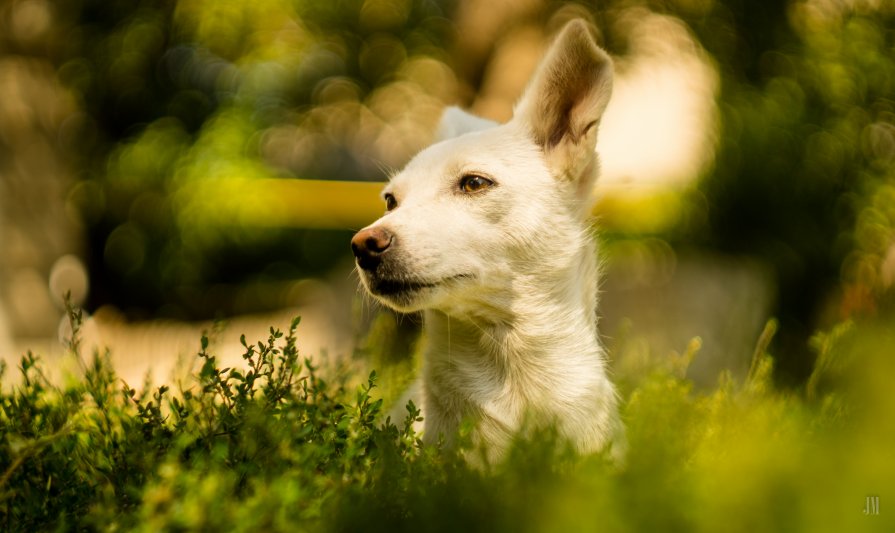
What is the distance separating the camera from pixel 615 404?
318cm

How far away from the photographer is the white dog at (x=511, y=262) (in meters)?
2.94

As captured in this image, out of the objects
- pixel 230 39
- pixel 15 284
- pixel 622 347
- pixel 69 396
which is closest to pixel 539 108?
pixel 622 347

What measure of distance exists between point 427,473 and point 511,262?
1028mm

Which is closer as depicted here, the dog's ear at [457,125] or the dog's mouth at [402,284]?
the dog's mouth at [402,284]

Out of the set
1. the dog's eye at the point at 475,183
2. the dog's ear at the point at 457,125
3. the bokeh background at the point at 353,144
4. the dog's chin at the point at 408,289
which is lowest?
the bokeh background at the point at 353,144

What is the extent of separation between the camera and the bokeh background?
816cm

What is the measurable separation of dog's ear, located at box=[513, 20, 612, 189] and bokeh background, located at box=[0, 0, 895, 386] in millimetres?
4498

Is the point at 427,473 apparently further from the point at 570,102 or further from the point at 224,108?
the point at 224,108

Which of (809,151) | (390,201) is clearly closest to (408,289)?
(390,201)

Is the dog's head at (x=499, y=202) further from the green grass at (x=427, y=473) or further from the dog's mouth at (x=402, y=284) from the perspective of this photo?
the green grass at (x=427, y=473)

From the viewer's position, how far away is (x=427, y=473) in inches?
92.7

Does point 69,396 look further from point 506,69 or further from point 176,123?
point 506,69

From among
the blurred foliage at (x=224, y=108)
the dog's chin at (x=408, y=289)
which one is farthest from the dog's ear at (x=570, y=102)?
the blurred foliage at (x=224, y=108)

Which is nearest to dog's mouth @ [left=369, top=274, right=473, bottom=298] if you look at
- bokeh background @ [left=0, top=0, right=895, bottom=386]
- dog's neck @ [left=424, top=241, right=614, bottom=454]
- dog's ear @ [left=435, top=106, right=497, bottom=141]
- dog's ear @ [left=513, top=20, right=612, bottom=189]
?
dog's neck @ [left=424, top=241, right=614, bottom=454]
